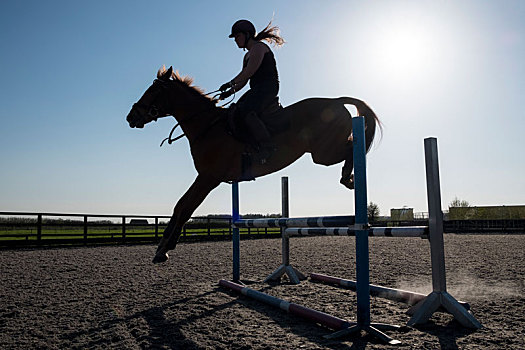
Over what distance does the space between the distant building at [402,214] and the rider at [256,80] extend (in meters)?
40.8

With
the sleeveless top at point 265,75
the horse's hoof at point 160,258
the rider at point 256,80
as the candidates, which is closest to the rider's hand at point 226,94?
the rider at point 256,80

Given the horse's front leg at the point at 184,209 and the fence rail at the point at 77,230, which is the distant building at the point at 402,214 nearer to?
the fence rail at the point at 77,230

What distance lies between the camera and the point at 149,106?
4.44 meters

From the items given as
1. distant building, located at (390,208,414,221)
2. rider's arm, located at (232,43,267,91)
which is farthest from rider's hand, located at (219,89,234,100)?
distant building, located at (390,208,414,221)

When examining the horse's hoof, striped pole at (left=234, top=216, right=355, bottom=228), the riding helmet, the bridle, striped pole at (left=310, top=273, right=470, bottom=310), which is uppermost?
the riding helmet

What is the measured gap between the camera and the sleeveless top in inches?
161

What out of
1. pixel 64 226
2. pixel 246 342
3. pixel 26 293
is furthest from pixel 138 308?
pixel 64 226

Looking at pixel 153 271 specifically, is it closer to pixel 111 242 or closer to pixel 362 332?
pixel 362 332

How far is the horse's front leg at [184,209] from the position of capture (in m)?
3.80

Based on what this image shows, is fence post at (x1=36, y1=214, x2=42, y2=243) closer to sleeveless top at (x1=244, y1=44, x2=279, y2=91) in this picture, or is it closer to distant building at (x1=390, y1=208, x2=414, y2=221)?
sleeveless top at (x1=244, y1=44, x2=279, y2=91)

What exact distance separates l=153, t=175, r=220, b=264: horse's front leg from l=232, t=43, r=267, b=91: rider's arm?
111 centimetres

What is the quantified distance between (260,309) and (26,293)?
307 cm

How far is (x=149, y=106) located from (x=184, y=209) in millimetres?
1389

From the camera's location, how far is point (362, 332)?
2744mm
